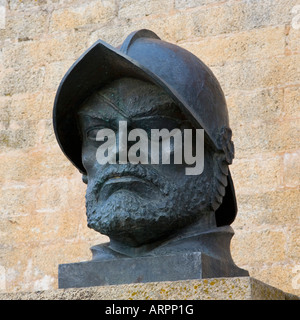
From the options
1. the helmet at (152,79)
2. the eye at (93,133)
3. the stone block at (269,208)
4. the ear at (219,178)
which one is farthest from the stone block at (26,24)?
the ear at (219,178)

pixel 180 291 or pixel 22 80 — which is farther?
pixel 22 80

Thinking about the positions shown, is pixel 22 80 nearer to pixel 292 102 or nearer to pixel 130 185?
pixel 292 102

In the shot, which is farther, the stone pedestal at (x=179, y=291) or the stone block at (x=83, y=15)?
the stone block at (x=83, y=15)

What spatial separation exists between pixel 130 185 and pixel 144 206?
0.09 metres

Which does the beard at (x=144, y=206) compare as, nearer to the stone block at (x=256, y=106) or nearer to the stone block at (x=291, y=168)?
the stone block at (x=291, y=168)

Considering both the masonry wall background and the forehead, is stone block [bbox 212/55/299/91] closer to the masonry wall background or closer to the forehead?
the masonry wall background

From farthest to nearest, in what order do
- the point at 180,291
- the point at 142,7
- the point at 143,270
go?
the point at 142,7
the point at 143,270
the point at 180,291

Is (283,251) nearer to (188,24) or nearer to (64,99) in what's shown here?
(188,24)

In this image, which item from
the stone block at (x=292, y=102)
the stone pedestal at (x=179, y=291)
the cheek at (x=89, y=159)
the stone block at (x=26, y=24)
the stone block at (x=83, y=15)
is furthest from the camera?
the stone block at (x=26, y=24)

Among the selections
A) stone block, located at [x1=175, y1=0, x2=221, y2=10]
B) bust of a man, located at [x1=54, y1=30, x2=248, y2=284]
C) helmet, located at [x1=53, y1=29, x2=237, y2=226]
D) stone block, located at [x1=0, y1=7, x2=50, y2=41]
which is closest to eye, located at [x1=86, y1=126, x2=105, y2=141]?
bust of a man, located at [x1=54, y1=30, x2=248, y2=284]

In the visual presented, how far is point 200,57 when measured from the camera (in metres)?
5.22

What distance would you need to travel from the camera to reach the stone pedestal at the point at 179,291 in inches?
109

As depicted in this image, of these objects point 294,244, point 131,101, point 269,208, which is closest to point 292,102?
point 269,208
